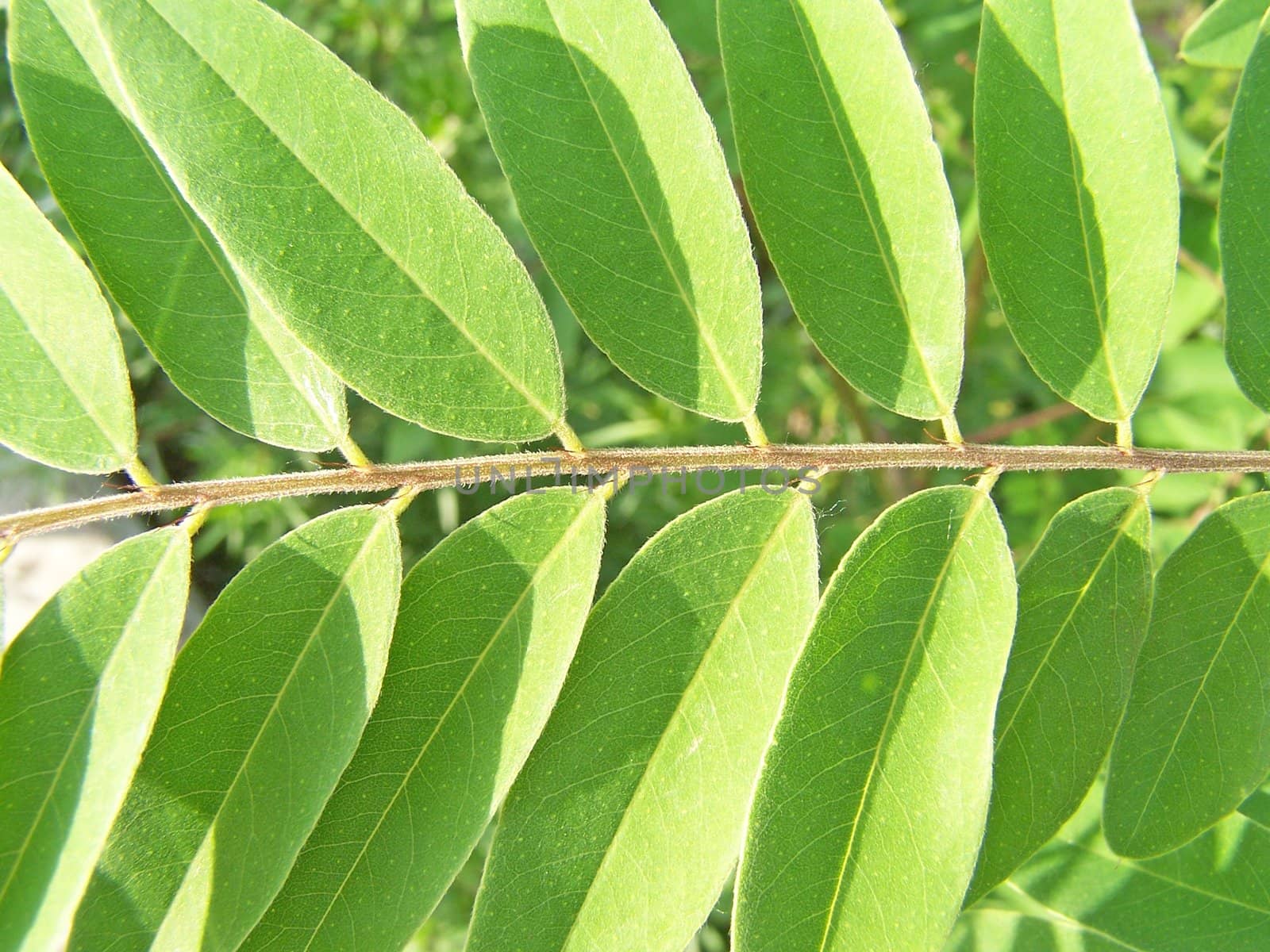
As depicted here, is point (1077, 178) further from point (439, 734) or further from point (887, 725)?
point (439, 734)

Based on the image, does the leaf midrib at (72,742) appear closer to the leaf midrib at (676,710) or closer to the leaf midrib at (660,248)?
the leaf midrib at (676,710)

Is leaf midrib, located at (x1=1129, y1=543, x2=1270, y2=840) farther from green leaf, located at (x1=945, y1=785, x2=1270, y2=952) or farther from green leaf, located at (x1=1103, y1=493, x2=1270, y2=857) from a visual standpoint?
green leaf, located at (x1=945, y1=785, x2=1270, y2=952)

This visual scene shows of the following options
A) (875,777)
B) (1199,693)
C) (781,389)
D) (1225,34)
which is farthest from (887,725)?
(781,389)

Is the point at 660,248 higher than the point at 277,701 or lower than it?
higher

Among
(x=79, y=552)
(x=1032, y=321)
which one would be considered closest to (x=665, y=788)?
(x=1032, y=321)

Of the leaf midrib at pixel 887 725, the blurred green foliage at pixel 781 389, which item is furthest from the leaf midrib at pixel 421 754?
the blurred green foliage at pixel 781 389

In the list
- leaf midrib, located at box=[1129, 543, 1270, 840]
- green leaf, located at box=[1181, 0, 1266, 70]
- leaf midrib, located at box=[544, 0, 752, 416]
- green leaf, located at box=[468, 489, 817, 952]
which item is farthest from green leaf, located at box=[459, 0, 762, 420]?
green leaf, located at box=[1181, 0, 1266, 70]
